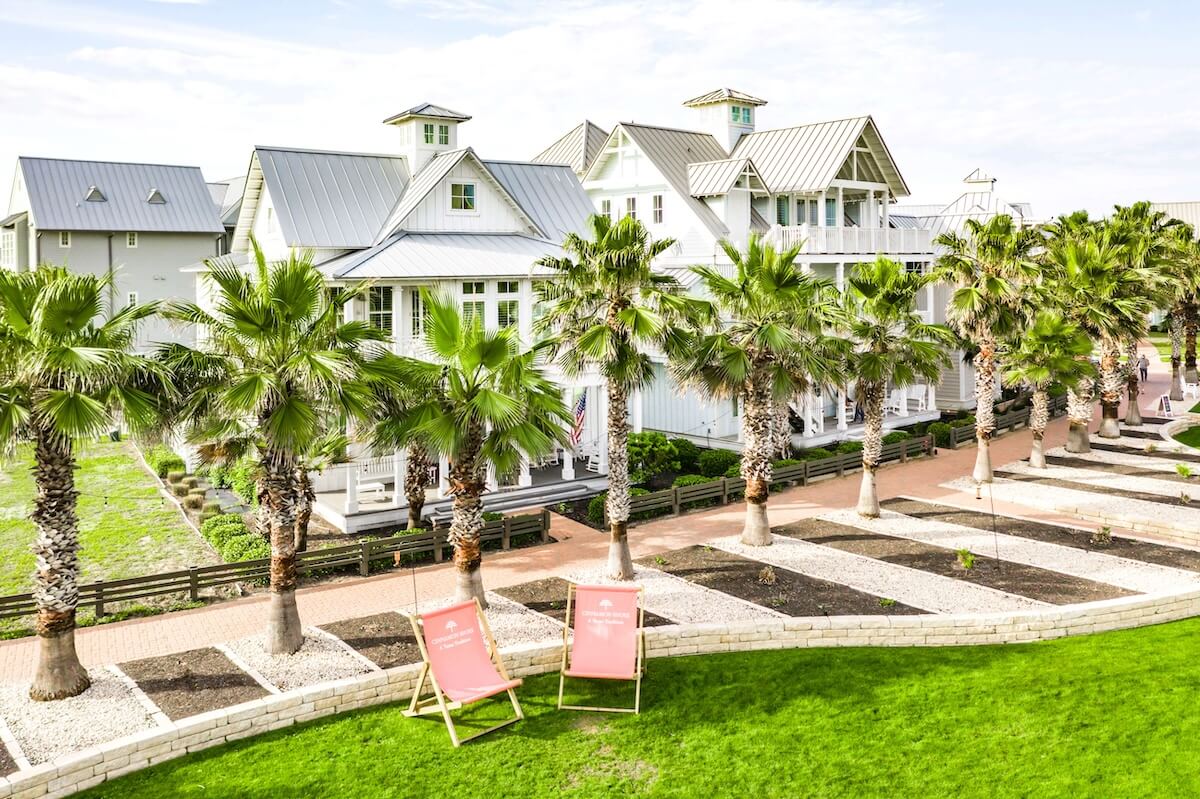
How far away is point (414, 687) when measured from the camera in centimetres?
1366

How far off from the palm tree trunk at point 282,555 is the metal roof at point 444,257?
9706 mm

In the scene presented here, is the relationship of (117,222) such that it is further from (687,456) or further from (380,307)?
(687,456)

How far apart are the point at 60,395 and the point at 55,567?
244 centimetres

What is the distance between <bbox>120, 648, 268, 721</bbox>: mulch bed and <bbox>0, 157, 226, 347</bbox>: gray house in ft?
102

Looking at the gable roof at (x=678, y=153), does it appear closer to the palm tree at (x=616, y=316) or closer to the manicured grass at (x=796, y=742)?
the palm tree at (x=616, y=316)

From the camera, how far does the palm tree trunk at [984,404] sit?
2641cm

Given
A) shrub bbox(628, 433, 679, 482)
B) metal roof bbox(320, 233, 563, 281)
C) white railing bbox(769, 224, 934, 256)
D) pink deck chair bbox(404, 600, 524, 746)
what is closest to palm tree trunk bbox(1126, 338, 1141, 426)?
white railing bbox(769, 224, 934, 256)

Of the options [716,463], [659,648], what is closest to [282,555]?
[659,648]

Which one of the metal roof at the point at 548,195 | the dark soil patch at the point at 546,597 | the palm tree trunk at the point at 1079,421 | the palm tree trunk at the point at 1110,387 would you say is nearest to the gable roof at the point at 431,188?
the metal roof at the point at 548,195

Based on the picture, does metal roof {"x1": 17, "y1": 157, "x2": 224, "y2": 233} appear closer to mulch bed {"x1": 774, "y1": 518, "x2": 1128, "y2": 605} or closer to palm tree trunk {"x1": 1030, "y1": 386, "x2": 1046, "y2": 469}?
mulch bed {"x1": 774, "y1": 518, "x2": 1128, "y2": 605}

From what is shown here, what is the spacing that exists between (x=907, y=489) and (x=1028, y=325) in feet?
19.6

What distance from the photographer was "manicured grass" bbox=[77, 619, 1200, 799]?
447 inches

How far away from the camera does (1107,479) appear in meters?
27.1

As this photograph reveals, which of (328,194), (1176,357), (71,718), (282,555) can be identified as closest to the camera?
(71,718)
